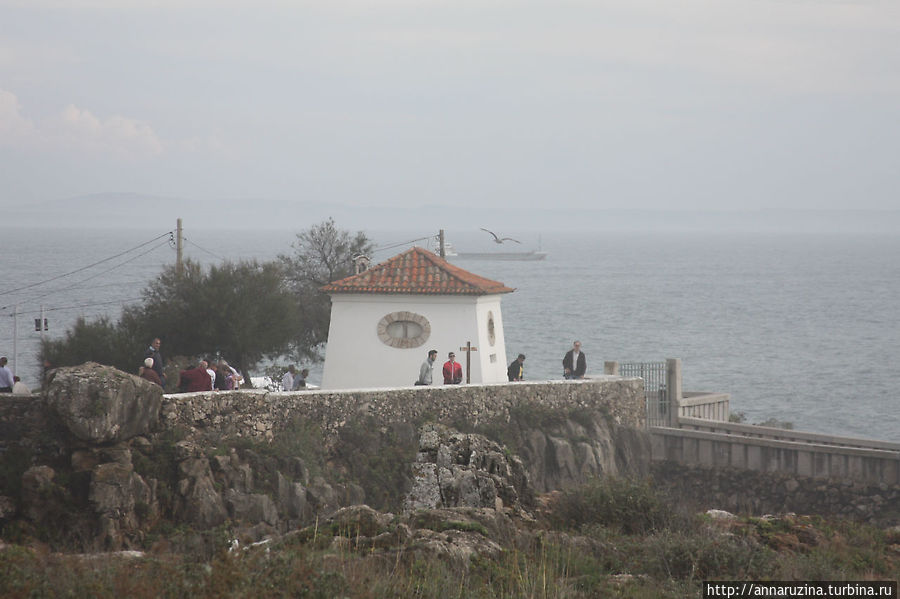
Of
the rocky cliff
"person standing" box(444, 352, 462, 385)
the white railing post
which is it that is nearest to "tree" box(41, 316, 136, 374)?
"person standing" box(444, 352, 462, 385)

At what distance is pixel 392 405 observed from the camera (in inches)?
1013

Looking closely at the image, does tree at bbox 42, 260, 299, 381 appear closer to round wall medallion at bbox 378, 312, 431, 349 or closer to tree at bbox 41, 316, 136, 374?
tree at bbox 41, 316, 136, 374

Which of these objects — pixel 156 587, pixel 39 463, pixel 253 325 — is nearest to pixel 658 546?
pixel 156 587

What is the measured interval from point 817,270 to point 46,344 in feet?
592

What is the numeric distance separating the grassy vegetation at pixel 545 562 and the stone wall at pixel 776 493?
924 cm

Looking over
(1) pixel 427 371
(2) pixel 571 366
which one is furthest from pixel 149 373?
(2) pixel 571 366

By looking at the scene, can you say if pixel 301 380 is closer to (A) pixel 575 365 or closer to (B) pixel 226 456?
(A) pixel 575 365

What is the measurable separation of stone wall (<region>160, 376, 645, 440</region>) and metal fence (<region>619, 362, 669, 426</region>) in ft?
1.53

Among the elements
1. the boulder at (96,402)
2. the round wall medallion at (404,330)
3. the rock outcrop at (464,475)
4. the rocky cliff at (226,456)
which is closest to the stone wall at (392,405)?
the rocky cliff at (226,456)

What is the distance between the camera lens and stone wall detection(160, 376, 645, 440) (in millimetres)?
22922

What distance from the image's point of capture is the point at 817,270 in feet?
652

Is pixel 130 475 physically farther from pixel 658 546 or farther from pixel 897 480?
pixel 897 480

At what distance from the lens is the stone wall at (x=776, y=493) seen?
25672 mm

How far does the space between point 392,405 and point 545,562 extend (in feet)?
44.7
